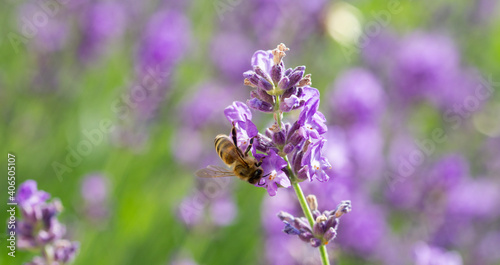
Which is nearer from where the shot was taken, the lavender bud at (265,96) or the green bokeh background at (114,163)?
the lavender bud at (265,96)

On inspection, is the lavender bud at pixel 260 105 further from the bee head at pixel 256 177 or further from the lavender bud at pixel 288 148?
the bee head at pixel 256 177

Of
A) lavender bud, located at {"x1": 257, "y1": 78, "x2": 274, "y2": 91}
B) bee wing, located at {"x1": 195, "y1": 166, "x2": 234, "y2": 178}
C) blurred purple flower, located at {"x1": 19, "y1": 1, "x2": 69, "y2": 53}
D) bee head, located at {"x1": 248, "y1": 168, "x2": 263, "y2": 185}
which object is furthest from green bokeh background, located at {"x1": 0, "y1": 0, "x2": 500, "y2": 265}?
lavender bud, located at {"x1": 257, "y1": 78, "x2": 274, "y2": 91}

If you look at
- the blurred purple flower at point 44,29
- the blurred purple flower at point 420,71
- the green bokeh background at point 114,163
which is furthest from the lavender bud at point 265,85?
the blurred purple flower at point 420,71

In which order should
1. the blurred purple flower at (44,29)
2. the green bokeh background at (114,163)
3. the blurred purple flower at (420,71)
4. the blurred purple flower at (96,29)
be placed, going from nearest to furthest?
1. the green bokeh background at (114,163)
2. the blurred purple flower at (44,29)
3. the blurred purple flower at (96,29)
4. the blurred purple flower at (420,71)

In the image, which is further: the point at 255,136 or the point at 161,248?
the point at 161,248

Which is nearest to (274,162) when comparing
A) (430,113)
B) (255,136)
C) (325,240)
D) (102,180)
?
(255,136)

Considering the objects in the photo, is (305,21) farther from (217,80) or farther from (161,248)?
(161,248)

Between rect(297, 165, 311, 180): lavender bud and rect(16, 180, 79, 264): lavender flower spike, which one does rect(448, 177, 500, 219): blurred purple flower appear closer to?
rect(297, 165, 311, 180): lavender bud
